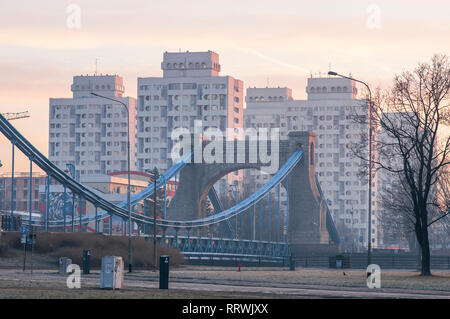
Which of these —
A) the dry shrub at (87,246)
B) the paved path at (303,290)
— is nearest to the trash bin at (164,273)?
the paved path at (303,290)

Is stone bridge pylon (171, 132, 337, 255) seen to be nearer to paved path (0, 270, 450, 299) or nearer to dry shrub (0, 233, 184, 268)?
dry shrub (0, 233, 184, 268)

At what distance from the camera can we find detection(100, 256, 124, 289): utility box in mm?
32594

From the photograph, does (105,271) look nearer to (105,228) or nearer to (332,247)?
(332,247)

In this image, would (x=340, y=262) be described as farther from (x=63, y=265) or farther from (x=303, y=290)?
(x=303, y=290)

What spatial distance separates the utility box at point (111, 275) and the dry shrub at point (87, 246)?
117ft

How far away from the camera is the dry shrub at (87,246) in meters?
69.4

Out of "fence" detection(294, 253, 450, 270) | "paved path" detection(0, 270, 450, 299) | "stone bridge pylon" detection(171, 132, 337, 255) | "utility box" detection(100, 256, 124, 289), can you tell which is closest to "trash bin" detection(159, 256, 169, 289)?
"paved path" detection(0, 270, 450, 299)

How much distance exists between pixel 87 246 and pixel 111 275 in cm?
4085

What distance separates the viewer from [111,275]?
32531 mm

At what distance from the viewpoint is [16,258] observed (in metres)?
65.8

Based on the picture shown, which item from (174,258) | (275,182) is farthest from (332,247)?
(174,258)

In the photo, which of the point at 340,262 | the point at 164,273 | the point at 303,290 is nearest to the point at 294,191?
the point at 340,262

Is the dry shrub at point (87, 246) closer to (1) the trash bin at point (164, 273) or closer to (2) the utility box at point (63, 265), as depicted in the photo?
(2) the utility box at point (63, 265)
